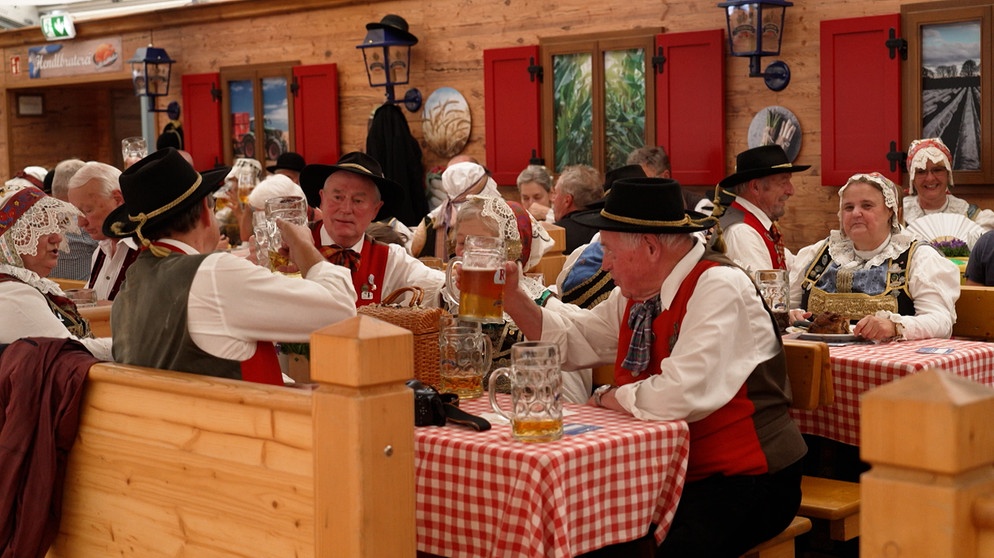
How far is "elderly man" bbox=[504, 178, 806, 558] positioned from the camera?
10.4 ft

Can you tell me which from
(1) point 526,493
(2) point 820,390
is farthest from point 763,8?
(1) point 526,493

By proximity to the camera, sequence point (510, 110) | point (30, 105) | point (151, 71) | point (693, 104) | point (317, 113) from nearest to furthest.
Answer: point (693, 104), point (510, 110), point (317, 113), point (151, 71), point (30, 105)

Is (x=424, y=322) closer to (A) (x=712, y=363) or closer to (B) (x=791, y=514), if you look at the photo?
(A) (x=712, y=363)

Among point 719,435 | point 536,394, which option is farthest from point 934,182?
point 536,394

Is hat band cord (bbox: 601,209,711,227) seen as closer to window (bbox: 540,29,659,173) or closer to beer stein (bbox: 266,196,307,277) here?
beer stein (bbox: 266,196,307,277)

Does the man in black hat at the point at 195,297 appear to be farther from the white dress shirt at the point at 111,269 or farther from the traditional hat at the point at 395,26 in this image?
the traditional hat at the point at 395,26

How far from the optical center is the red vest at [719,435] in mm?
3273

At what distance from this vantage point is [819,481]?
13.9 feet

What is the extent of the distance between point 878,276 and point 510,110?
538 cm

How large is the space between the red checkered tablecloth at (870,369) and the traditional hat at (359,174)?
1.69 meters

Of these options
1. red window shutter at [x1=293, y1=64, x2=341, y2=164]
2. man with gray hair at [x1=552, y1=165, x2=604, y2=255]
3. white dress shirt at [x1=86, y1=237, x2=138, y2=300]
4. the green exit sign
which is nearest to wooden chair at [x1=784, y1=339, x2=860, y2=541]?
white dress shirt at [x1=86, y1=237, x2=138, y2=300]

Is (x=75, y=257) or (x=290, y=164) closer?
(x=75, y=257)

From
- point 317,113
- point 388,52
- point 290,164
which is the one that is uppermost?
point 388,52

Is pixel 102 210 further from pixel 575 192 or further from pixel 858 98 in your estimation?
pixel 858 98
